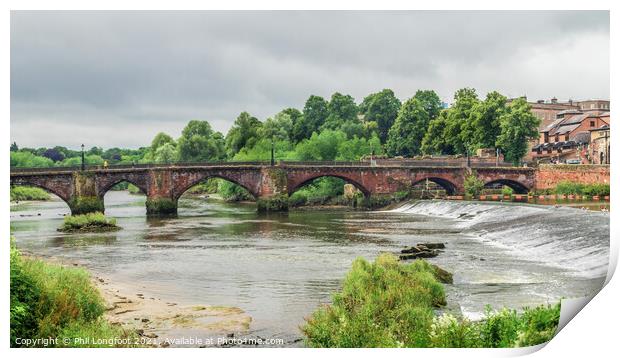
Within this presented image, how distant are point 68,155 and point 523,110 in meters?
43.2

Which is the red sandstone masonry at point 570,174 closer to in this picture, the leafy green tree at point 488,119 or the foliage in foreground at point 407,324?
the leafy green tree at point 488,119

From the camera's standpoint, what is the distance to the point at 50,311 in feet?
51.4

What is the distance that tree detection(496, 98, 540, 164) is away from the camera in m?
70.9

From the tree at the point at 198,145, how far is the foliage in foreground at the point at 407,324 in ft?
263

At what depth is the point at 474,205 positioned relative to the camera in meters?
53.8

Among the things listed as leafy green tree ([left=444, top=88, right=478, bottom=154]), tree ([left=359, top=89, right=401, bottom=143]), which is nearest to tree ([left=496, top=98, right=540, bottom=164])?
leafy green tree ([left=444, top=88, right=478, bottom=154])

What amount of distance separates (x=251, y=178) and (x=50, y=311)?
4998cm

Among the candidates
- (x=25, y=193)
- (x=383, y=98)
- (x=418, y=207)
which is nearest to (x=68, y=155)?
(x=25, y=193)

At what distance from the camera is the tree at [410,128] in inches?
3568

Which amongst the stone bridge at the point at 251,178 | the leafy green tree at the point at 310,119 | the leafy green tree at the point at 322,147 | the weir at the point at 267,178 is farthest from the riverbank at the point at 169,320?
the leafy green tree at the point at 310,119

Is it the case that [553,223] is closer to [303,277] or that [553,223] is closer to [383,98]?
[303,277]

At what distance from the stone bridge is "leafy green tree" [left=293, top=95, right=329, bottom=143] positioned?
109ft

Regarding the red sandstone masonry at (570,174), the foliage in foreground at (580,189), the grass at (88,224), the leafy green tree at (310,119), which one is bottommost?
the grass at (88,224)

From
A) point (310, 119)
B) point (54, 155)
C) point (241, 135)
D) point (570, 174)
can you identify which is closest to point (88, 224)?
point (54, 155)
